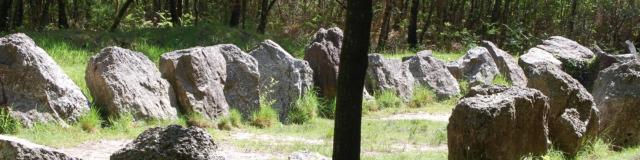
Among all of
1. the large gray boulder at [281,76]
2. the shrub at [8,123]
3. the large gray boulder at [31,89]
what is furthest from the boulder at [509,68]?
the shrub at [8,123]

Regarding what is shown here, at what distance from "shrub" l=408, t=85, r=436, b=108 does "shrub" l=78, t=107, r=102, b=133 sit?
20.8ft

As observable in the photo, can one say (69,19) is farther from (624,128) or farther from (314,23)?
(624,128)

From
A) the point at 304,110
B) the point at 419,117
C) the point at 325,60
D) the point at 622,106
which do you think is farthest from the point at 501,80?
the point at 622,106

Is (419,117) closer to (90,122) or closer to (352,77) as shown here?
(90,122)

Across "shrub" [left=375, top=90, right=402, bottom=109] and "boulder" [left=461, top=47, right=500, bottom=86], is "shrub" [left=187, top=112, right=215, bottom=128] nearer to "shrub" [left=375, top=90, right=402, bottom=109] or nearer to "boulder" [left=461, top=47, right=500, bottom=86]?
"shrub" [left=375, top=90, right=402, bottom=109]

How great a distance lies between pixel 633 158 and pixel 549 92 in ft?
4.90

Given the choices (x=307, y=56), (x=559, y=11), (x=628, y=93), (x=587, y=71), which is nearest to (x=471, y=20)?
(x=559, y=11)

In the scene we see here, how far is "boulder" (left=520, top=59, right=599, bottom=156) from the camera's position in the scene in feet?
31.4

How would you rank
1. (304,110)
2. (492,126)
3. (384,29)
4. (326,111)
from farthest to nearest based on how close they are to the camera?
(384,29), (326,111), (304,110), (492,126)

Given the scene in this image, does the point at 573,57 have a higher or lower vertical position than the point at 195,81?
higher

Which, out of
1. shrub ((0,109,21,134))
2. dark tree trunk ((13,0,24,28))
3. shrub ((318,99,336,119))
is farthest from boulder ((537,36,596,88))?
dark tree trunk ((13,0,24,28))

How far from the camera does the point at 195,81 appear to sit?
37.1 feet

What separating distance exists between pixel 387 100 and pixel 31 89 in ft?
21.2

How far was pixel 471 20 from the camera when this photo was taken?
29.5 metres
